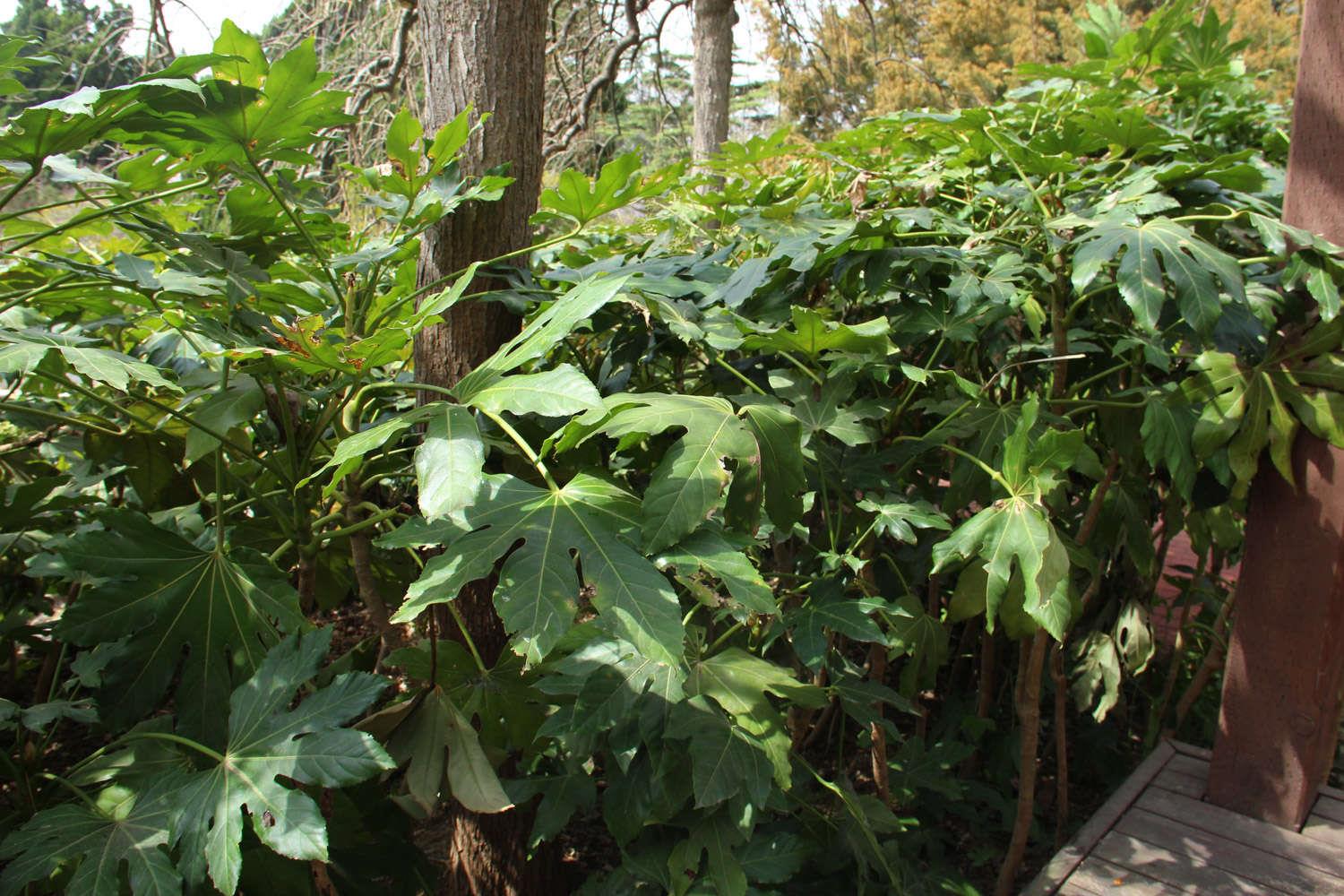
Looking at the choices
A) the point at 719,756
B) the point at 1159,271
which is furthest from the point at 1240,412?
the point at 719,756

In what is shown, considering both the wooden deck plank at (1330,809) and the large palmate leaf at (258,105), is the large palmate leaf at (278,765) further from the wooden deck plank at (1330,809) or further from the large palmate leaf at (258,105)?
the wooden deck plank at (1330,809)

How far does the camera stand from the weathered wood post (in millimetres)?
1979

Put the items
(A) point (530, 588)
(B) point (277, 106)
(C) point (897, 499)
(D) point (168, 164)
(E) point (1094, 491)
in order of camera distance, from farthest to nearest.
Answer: (E) point (1094, 491), (C) point (897, 499), (D) point (168, 164), (B) point (277, 106), (A) point (530, 588)

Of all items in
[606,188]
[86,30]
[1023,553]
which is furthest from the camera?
[86,30]

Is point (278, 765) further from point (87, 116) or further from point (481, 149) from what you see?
point (481, 149)

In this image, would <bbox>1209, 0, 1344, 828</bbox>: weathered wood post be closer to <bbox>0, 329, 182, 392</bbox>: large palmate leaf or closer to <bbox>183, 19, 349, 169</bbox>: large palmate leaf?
<bbox>183, 19, 349, 169</bbox>: large palmate leaf

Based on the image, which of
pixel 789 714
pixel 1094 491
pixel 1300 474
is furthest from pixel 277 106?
pixel 1300 474

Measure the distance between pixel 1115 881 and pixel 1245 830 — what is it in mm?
462

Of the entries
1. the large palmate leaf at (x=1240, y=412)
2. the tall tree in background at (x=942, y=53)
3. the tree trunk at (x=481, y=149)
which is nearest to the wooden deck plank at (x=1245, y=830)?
the large palmate leaf at (x=1240, y=412)

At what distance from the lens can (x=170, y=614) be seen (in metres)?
1.24

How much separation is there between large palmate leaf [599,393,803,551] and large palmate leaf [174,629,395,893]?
16.3 inches

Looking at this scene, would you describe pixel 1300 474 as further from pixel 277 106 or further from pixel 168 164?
pixel 168 164

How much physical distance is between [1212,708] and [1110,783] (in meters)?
0.61

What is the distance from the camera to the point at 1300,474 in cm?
207
